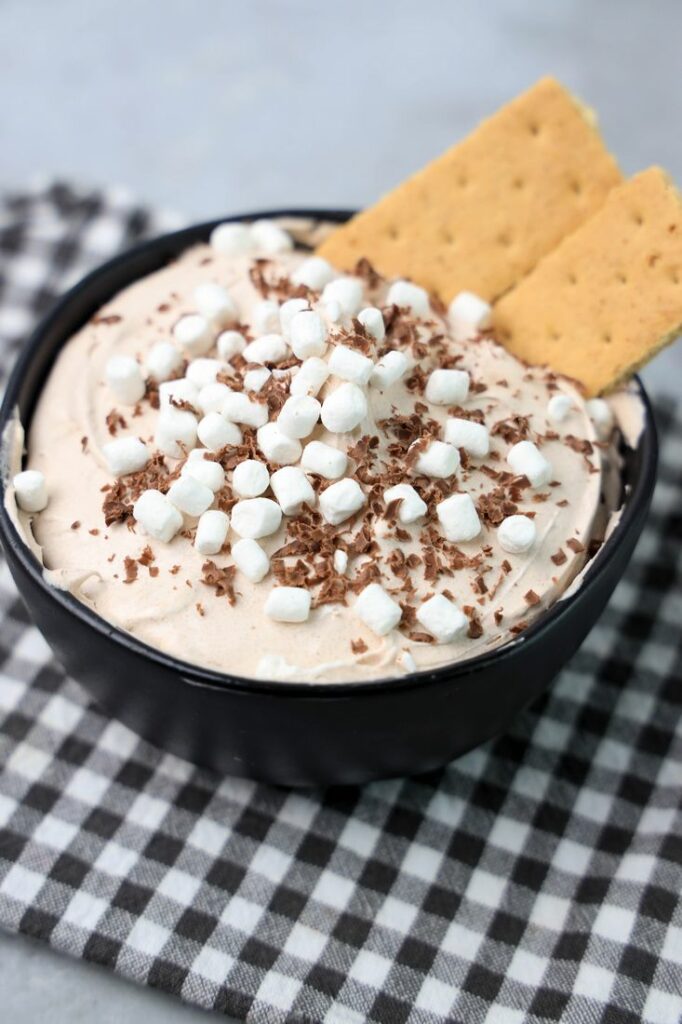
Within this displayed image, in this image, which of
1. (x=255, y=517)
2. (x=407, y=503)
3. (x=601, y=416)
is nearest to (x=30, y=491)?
(x=255, y=517)

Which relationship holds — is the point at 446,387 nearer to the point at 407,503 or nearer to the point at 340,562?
the point at 407,503

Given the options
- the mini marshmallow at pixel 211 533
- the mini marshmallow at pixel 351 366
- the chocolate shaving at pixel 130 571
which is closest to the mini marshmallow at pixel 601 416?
the mini marshmallow at pixel 351 366

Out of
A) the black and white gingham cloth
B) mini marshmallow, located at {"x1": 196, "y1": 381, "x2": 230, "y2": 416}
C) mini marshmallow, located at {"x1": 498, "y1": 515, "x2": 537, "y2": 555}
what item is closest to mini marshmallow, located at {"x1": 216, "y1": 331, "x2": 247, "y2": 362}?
mini marshmallow, located at {"x1": 196, "y1": 381, "x2": 230, "y2": 416}

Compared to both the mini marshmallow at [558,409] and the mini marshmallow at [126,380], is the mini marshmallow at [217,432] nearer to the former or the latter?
the mini marshmallow at [126,380]

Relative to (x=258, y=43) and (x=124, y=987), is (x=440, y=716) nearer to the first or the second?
(x=124, y=987)

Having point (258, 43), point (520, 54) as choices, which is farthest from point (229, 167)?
point (520, 54)

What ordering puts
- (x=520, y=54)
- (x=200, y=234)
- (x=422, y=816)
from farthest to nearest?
(x=520, y=54) → (x=200, y=234) → (x=422, y=816)

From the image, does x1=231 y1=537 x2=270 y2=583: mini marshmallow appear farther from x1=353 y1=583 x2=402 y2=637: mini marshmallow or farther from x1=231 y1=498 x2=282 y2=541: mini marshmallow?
x1=353 y1=583 x2=402 y2=637: mini marshmallow

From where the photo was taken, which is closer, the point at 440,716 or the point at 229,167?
the point at 440,716
